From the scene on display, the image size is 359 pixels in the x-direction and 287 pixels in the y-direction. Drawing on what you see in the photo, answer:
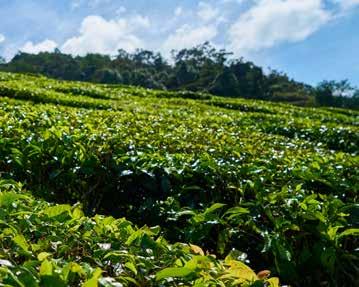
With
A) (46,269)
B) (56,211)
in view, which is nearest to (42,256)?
(46,269)

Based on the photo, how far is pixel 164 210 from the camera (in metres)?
4.73

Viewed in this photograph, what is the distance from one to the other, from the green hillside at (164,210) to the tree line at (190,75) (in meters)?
75.9

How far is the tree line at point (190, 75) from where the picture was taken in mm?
91125

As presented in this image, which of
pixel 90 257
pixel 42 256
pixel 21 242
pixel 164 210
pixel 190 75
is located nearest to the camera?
pixel 42 256

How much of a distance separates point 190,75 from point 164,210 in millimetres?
101467

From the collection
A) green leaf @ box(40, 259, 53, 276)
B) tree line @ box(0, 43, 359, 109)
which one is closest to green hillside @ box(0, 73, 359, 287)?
green leaf @ box(40, 259, 53, 276)

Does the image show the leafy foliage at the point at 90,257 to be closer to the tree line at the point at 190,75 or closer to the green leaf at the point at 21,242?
the green leaf at the point at 21,242

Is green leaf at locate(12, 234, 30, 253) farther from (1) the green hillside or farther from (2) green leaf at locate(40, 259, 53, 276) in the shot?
(2) green leaf at locate(40, 259, 53, 276)

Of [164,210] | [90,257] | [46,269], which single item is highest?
[46,269]

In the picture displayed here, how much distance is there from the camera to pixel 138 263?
97.3 inches

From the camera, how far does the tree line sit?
91.1 m

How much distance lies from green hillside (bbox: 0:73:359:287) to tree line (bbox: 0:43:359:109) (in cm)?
7594

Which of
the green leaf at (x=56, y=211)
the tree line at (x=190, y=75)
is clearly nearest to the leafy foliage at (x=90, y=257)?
the green leaf at (x=56, y=211)

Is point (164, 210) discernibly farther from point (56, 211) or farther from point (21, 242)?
point (21, 242)
